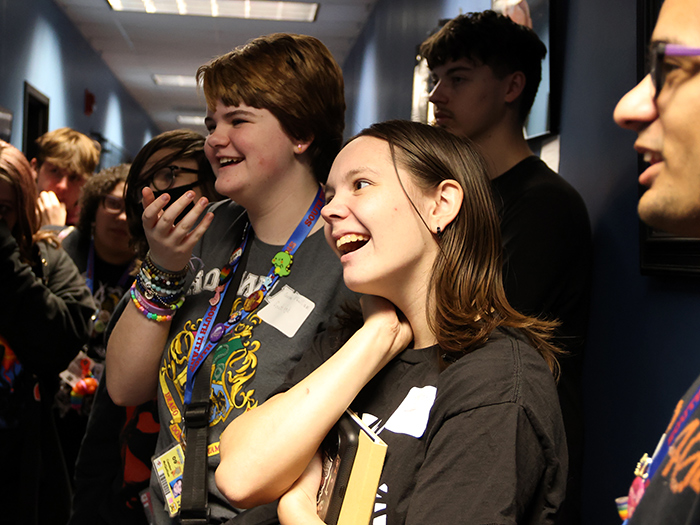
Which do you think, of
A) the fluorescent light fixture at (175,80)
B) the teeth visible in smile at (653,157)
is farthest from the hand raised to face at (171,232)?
the fluorescent light fixture at (175,80)

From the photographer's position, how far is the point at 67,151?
3775mm

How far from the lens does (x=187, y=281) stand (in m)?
1.61

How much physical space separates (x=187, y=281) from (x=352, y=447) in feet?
2.78

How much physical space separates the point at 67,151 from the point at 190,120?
10192 millimetres

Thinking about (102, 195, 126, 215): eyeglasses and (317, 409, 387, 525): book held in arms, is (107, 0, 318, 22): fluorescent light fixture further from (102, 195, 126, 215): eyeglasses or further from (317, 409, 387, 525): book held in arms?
(317, 409, 387, 525): book held in arms

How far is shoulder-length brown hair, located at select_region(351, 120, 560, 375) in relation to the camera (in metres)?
1.08

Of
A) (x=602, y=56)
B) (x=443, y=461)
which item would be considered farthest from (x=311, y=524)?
(x=602, y=56)

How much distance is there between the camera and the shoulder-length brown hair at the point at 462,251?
1.08m

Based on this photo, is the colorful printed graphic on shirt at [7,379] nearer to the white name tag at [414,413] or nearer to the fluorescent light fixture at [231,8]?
the white name tag at [414,413]

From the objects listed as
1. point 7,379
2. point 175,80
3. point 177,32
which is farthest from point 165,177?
point 175,80

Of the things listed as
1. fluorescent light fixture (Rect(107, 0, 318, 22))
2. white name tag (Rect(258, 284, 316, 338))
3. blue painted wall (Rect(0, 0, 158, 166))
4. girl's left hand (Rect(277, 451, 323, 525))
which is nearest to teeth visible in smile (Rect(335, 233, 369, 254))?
white name tag (Rect(258, 284, 316, 338))

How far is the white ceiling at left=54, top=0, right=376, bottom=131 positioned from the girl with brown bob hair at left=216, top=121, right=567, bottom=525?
5085 millimetres

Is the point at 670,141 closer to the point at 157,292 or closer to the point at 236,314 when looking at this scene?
the point at 236,314

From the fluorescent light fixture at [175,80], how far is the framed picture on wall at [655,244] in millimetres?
8649
